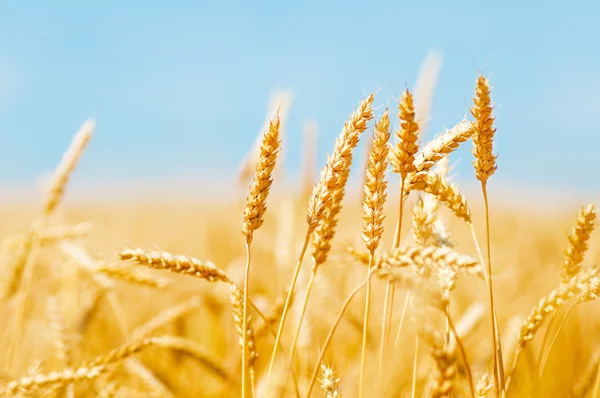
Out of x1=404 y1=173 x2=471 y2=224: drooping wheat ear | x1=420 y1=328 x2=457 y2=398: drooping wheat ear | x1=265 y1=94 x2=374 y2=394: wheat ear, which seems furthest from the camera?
x1=404 y1=173 x2=471 y2=224: drooping wheat ear

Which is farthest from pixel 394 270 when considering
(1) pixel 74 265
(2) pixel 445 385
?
(1) pixel 74 265

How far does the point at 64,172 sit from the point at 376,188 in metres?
1.50

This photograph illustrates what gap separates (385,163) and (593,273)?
0.40 metres

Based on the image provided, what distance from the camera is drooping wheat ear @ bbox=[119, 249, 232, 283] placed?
1146 millimetres

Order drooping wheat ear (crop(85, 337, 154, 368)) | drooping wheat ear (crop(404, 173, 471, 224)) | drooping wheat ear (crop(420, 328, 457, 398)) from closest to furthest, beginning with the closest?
drooping wheat ear (crop(420, 328, 457, 398)), drooping wheat ear (crop(404, 173, 471, 224)), drooping wheat ear (crop(85, 337, 154, 368))

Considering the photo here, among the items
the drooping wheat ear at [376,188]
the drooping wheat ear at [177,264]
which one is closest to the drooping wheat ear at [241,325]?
the drooping wheat ear at [177,264]

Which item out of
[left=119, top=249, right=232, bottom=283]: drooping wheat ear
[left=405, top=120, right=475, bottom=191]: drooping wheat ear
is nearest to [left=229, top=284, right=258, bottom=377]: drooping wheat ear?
[left=119, top=249, right=232, bottom=283]: drooping wheat ear

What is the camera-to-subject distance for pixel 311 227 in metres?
1.08

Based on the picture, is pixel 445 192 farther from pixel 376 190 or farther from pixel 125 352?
pixel 125 352

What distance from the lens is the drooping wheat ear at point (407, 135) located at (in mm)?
1075

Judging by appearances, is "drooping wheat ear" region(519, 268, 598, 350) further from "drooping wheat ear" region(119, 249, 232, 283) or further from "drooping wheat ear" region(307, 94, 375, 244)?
"drooping wheat ear" region(119, 249, 232, 283)

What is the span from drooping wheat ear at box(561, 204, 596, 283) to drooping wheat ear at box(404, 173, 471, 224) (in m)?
0.22

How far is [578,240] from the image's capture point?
125cm

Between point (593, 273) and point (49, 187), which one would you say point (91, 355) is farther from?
point (593, 273)
